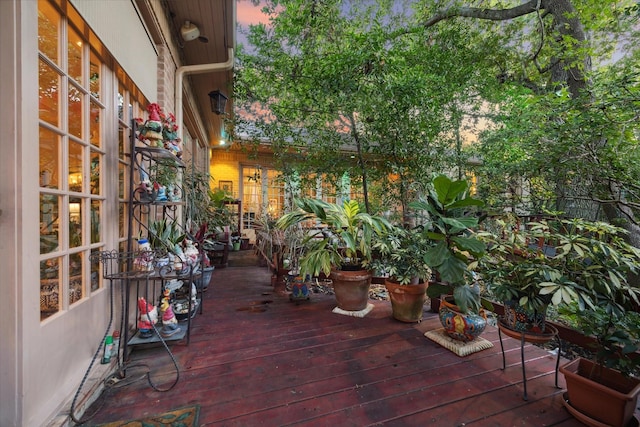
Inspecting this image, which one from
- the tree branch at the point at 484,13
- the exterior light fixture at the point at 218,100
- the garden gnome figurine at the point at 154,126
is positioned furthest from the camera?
the tree branch at the point at 484,13

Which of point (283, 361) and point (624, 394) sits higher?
point (624, 394)

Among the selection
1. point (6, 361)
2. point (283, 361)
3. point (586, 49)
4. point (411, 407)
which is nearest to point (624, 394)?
point (411, 407)

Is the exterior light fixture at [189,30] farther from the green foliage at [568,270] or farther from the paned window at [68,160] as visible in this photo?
the green foliage at [568,270]

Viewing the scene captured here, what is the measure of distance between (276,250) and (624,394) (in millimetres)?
3536

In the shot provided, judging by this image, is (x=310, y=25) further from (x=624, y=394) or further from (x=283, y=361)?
(x=624, y=394)

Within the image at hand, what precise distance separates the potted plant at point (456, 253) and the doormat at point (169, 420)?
1.66m

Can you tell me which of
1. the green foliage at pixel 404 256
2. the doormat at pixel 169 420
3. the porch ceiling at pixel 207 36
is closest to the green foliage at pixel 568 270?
the green foliage at pixel 404 256

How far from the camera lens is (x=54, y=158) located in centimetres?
137

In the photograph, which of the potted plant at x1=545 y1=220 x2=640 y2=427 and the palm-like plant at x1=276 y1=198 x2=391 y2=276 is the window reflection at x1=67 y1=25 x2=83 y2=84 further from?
the potted plant at x1=545 y1=220 x2=640 y2=427

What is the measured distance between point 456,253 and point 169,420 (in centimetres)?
202

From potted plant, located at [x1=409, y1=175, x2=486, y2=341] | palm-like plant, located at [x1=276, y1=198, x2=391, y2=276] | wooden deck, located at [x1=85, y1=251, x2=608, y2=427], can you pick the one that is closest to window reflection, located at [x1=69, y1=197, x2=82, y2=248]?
wooden deck, located at [x1=85, y1=251, x2=608, y2=427]

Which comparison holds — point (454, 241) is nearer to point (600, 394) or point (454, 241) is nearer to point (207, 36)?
point (600, 394)

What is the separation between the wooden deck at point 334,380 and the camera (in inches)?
57.1

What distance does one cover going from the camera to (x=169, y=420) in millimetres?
1376
